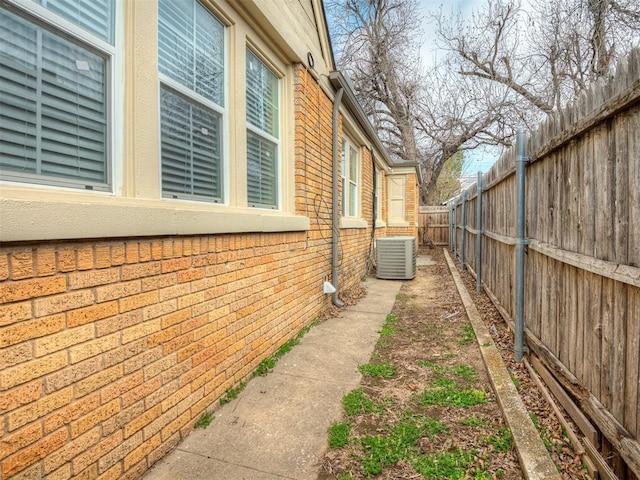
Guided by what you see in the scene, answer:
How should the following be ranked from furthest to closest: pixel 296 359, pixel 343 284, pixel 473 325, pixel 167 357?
1. pixel 343 284
2. pixel 473 325
3. pixel 296 359
4. pixel 167 357

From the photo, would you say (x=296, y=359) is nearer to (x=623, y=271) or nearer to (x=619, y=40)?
(x=623, y=271)

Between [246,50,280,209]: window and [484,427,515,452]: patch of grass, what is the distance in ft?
8.90

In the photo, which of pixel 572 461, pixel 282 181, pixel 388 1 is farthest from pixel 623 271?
pixel 388 1

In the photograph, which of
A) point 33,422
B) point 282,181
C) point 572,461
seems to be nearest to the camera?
point 33,422

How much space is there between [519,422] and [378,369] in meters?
1.29

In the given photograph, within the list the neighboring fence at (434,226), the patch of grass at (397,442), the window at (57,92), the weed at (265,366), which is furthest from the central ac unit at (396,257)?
the neighboring fence at (434,226)

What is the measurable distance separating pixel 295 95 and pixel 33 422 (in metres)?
3.81

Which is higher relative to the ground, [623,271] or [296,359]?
[623,271]

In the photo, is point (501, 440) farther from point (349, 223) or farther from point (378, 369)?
point (349, 223)

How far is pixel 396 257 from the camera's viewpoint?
27.0ft

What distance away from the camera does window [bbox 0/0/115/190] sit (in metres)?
1.59

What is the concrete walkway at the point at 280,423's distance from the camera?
2.10 m

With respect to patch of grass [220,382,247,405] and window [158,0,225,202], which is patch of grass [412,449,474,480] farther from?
window [158,0,225,202]

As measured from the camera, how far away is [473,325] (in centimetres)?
459
